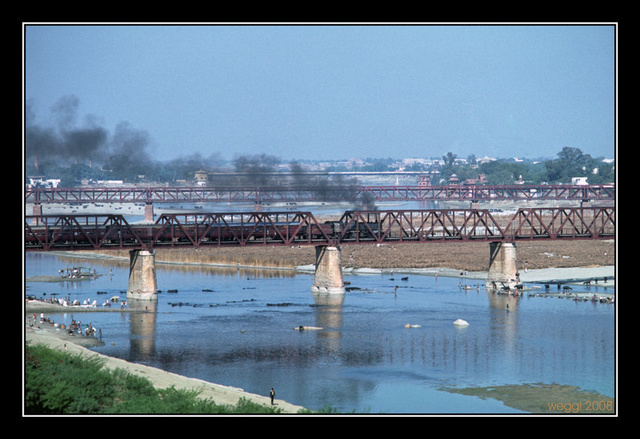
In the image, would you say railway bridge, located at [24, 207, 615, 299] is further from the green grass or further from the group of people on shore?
the green grass

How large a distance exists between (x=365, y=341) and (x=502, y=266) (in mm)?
35766

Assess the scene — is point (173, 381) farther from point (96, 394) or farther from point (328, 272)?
point (328, 272)

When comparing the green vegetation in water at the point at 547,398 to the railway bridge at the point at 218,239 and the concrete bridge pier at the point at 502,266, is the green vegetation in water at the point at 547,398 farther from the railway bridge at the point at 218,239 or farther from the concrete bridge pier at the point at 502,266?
the concrete bridge pier at the point at 502,266

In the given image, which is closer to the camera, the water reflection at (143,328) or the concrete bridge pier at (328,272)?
the water reflection at (143,328)

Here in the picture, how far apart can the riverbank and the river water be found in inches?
73.3

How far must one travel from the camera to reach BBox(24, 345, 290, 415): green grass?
41094mm

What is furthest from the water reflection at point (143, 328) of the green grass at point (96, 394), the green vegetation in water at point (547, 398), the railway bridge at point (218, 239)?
the green vegetation in water at point (547, 398)

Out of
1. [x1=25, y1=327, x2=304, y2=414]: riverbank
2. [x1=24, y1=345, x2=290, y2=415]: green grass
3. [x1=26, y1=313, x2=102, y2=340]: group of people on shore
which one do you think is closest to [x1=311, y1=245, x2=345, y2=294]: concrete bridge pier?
[x1=26, y1=313, x2=102, y2=340]: group of people on shore

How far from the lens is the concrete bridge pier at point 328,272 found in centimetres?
9394

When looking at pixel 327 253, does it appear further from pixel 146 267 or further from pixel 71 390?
pixel 71 390

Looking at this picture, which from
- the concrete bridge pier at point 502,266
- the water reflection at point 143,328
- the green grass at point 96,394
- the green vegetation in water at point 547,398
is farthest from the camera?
the concrete bridge pier at point 502,266

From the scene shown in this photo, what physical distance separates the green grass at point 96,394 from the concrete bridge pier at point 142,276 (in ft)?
123

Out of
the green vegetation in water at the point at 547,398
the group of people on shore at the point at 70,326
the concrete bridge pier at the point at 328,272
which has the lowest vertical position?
the green vegetation in water at the point at 547,398

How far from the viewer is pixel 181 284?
10300 cm
